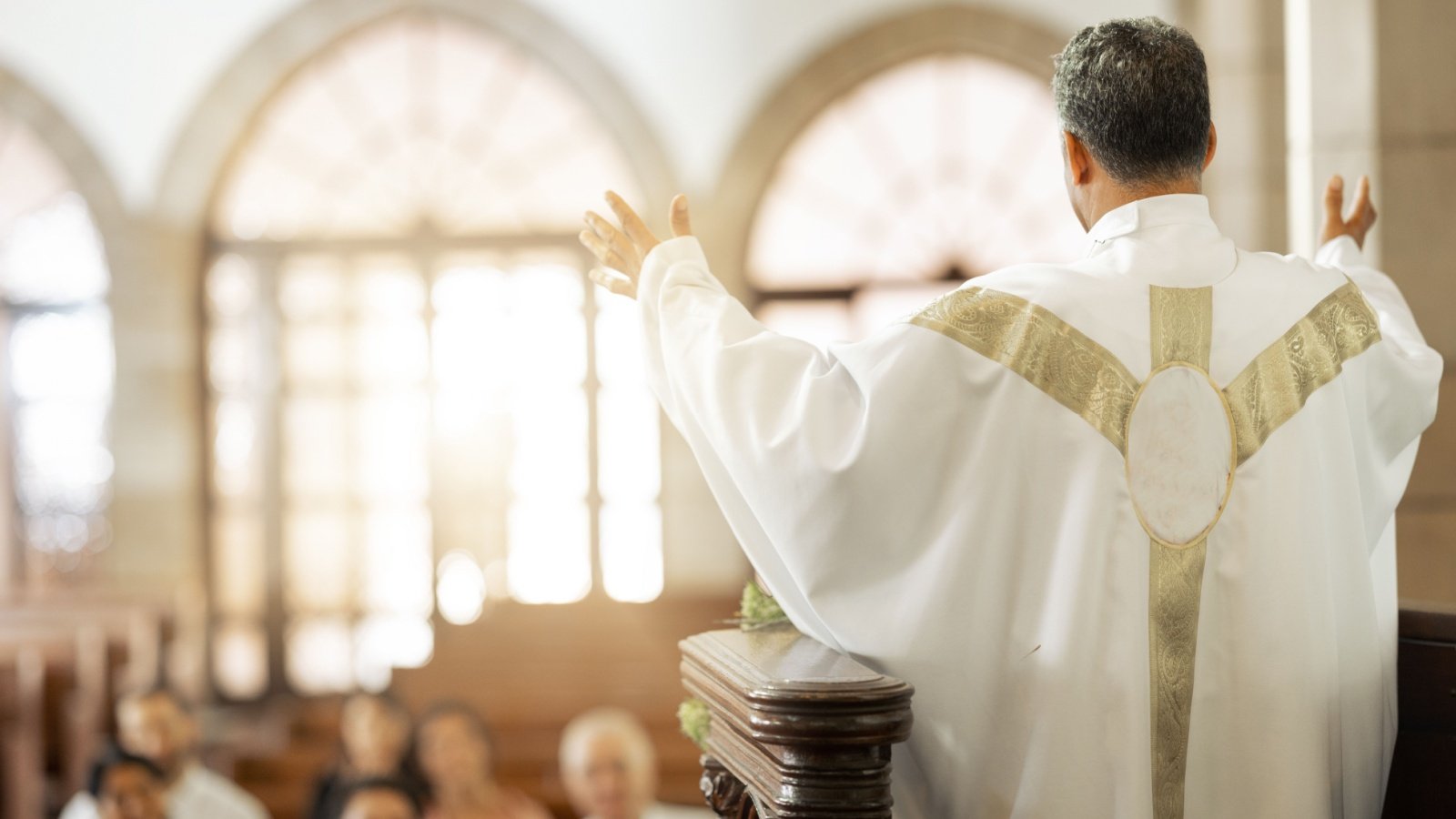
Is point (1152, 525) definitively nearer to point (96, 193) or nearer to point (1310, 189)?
point (1310, 189)

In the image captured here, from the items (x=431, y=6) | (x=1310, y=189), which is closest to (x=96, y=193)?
(x=431, y=6)

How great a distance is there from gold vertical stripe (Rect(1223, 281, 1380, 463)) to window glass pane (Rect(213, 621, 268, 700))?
8.01 m

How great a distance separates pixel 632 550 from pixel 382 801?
3.63 metres

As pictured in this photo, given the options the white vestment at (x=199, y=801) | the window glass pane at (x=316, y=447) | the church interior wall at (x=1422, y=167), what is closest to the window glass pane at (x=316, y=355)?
the window glass pane at (x=316, y=447)

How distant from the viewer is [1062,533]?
5.02 feet

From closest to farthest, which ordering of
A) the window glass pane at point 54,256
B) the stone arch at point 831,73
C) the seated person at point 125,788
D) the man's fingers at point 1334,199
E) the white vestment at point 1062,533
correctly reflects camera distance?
the white vestment at point 1062,533, the man's fingers at point 1334,199, the seated person at point 125,788, the stone arch at point 831,73, the window glass pane at point 54,256

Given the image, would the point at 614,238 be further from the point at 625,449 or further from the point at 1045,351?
the point at 625,449

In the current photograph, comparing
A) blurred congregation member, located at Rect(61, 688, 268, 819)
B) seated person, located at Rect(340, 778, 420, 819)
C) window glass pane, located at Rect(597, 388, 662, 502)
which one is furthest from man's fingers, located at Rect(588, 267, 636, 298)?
window glass pane, located at Rect(597, 388, 662, 502)

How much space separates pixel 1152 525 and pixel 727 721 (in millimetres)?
526

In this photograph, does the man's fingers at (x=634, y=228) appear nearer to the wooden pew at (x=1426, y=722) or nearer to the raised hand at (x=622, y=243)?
the raised hand at (x=622, y=243)

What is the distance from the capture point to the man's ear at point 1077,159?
5.35ft

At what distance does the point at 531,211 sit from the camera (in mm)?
8672

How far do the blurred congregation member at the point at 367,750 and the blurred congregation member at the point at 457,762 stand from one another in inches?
4.4

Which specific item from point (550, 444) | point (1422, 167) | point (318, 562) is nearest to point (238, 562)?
point (318, 562)
